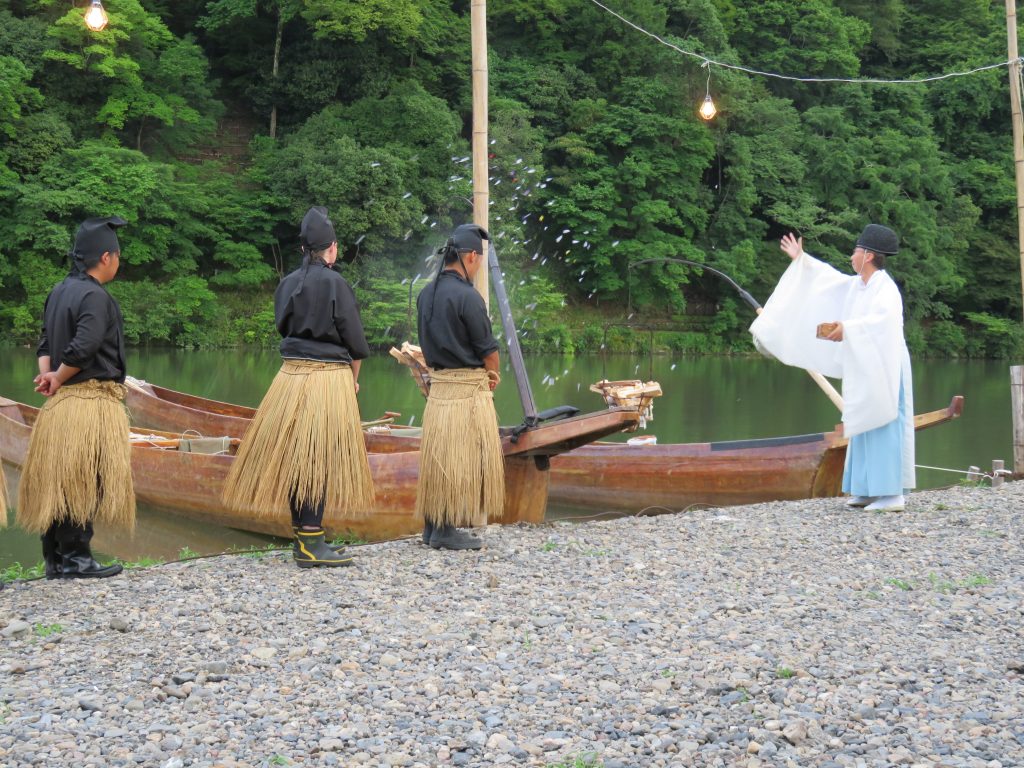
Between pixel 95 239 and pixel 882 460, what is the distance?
17.1ft

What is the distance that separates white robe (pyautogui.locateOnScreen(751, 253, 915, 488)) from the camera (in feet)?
23.6

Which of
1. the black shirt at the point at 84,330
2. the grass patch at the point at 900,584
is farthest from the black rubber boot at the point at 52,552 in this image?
the grass patch at the point at 900,584

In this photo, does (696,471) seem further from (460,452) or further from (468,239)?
(468,239)

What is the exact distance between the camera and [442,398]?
5801mm

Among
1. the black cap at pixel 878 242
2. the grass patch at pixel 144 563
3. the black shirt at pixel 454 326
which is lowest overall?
the grass patch at pixel 144 563

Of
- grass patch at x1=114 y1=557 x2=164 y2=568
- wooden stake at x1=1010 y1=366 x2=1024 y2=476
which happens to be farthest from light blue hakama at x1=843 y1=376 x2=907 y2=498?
grass patch at x1=114 y1=557 x2=164 y2=568

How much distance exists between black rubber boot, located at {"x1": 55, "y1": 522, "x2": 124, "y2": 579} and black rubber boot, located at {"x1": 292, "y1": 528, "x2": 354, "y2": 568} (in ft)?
2.90

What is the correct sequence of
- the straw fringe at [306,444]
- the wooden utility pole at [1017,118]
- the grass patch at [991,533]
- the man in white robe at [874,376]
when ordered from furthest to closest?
the wooden utility pole at [1017,118], the man in white robe at [874,376], the grass patch at [991,533], the straw fringe at [306,444]

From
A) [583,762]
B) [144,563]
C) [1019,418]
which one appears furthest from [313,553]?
[1019,418]

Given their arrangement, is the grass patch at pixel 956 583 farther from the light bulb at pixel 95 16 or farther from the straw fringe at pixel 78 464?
the light bulb at pixel 95 16

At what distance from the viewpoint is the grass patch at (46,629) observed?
4168mm

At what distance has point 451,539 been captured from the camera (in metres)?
5.83

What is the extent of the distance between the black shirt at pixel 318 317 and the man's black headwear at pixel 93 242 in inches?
33.4

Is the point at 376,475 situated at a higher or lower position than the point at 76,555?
higher
